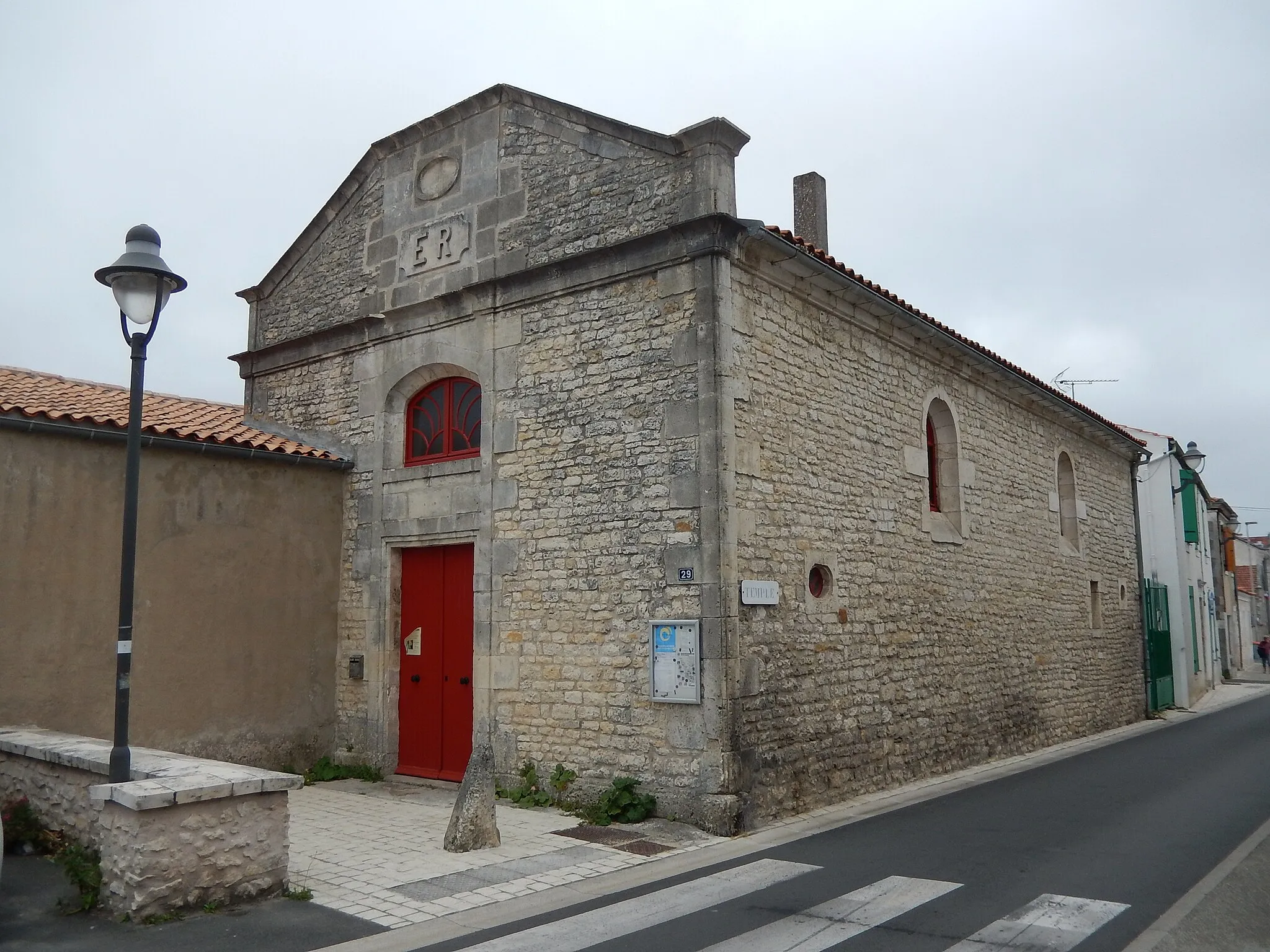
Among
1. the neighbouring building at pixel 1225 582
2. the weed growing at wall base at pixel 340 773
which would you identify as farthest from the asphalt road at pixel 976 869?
the neighbouring building at pixel 1225 582

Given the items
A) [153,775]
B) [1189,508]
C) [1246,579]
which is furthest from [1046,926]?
[1246,579]

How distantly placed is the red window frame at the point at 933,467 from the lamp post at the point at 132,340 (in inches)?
340

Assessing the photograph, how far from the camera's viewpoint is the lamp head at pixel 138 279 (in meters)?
5.93

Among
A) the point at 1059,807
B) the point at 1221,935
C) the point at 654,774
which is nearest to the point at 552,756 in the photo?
the point at 654,774

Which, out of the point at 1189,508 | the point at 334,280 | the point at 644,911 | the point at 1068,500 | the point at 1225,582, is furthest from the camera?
the point at 1225,582

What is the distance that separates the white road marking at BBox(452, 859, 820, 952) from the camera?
5.00 metres

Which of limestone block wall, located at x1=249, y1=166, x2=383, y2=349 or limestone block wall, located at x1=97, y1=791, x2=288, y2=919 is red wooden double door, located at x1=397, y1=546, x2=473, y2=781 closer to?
limestone block wall, located at x1=249, y1=166, x2=383, y2=349

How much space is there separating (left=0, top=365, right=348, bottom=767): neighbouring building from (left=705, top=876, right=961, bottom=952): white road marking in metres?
6.24

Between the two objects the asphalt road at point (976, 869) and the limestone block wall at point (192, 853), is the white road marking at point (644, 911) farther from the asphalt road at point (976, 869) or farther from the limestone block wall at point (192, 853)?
the limestone block wall at point (192, 853)

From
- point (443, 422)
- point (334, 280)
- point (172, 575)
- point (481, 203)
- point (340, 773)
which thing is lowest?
point (340, 773)

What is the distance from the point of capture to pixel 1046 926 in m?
5.23

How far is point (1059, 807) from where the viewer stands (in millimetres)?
8758

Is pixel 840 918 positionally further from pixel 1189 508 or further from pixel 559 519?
pixel 1189 508

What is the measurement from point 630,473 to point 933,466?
201 inches
